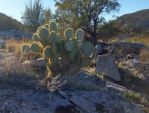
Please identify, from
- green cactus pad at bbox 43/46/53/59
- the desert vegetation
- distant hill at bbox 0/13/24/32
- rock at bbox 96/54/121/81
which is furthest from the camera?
distant hill at bbox 0/13/24/32

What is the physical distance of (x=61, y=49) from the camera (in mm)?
10820

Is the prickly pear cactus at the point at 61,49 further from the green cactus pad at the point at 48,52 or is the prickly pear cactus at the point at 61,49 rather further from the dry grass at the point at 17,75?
the dry grass at the point at 17,75

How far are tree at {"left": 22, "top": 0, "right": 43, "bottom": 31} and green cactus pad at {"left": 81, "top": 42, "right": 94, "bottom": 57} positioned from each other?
2121 centimetres

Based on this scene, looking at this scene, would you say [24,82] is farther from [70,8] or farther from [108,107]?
[70,8]

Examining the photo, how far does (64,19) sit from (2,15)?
1554cm

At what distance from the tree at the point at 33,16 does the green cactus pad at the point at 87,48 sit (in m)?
21.2

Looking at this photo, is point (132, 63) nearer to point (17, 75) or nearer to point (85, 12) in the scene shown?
point (17, 75)

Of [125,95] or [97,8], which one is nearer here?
[125,95]

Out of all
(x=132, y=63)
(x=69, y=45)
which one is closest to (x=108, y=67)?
(x=132, y=63)

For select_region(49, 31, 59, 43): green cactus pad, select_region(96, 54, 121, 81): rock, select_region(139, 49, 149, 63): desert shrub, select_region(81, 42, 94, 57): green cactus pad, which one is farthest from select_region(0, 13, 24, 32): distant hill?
select_region(49, 31, 59, 43): green cactus pad

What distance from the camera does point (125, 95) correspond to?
34.0ft

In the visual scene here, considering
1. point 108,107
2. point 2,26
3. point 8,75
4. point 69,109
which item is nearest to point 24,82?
point 8,75

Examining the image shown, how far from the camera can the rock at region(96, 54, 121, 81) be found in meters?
13.8

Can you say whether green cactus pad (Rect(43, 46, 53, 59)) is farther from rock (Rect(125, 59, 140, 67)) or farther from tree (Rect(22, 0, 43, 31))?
tree (Rect(22, 0, 43, 31))
